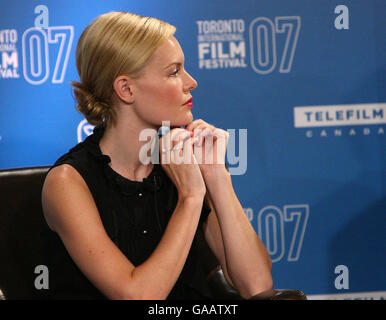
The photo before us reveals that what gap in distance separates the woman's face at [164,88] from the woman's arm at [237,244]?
27cm

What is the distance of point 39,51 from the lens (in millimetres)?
2959

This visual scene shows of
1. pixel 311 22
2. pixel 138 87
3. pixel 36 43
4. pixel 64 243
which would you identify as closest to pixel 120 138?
pixel 138 87

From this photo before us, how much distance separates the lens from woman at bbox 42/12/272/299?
1.87 m

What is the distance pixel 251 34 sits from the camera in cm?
300

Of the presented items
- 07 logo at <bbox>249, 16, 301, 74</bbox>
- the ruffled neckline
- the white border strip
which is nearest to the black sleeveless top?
the ruffled neckline

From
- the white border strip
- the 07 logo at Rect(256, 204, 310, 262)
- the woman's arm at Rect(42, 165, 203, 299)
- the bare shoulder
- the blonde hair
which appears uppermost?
the blonde hair

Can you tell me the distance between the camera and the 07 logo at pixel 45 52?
2943mm

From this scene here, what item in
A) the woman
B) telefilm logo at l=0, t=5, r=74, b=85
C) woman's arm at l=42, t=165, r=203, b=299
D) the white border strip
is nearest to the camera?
woman's arm at l=42, t=165, r=203, b=299

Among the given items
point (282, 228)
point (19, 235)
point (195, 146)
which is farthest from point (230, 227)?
point (282, 228)

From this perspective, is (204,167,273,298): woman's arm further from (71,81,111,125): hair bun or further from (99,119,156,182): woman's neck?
(71,81,111,125): hair bun

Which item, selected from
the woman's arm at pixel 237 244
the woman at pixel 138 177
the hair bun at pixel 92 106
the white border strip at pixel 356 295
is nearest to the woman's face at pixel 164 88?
the woman at pixel 138 177

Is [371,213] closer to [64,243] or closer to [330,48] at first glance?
[330,48]

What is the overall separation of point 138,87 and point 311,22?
141 cm

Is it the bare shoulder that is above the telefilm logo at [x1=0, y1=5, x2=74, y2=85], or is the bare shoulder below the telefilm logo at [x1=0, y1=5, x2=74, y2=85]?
below
